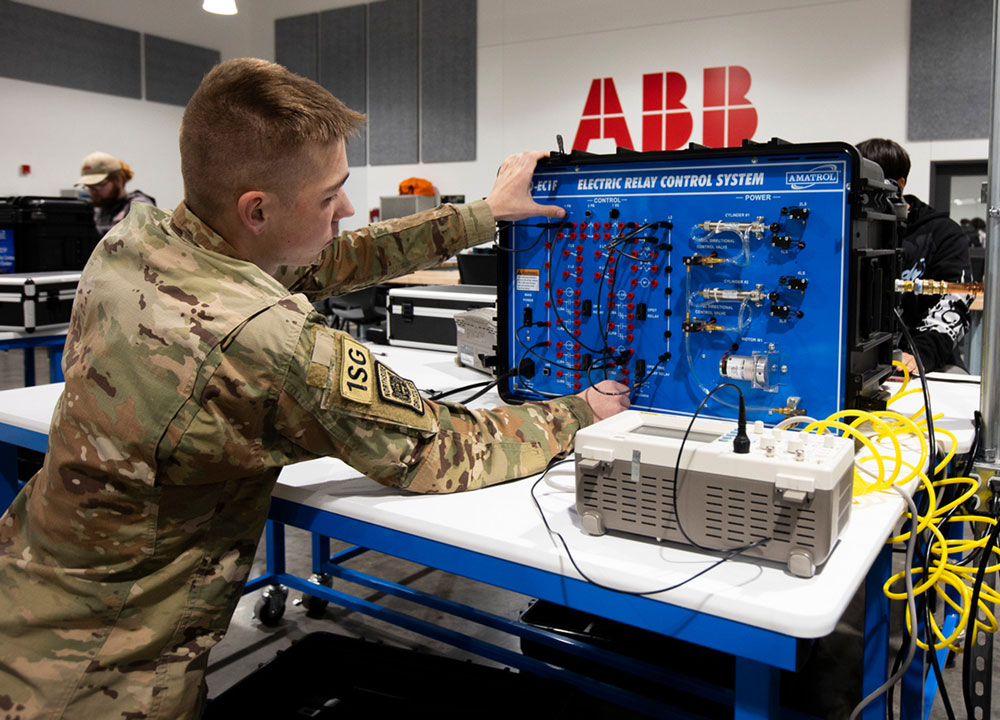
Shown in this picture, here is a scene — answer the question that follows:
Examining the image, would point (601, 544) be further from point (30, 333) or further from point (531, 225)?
point (30, 333)

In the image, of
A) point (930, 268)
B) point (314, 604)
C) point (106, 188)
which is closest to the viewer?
point (314, 604)

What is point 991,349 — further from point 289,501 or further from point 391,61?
point 391,61

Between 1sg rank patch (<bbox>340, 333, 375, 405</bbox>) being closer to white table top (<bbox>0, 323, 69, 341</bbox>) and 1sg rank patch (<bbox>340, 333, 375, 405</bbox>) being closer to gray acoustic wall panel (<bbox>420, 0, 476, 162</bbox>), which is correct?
white table top (<bbox>0, 323, 69, 341</bbox>)

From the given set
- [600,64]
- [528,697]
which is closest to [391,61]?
[600,64]

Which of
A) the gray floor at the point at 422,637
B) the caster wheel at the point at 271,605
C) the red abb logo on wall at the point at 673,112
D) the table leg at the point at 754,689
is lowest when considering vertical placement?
the gray floor at the point at 422,637

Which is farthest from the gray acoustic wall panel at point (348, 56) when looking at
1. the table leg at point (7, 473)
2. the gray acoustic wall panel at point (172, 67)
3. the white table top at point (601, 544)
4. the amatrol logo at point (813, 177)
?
the white table top at point (601, 544)

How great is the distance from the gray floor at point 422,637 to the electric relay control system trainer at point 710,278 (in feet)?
3.20

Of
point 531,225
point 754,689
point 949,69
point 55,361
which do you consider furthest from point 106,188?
point 949,69

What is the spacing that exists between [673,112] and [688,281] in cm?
613

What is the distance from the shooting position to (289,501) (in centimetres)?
117

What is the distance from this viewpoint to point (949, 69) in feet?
19.2

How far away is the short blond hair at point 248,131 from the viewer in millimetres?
1012

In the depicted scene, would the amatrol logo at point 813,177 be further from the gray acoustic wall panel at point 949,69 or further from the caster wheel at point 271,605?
the gray acoustic wall panel at point 949,69

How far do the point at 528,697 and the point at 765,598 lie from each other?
0.67 meters
